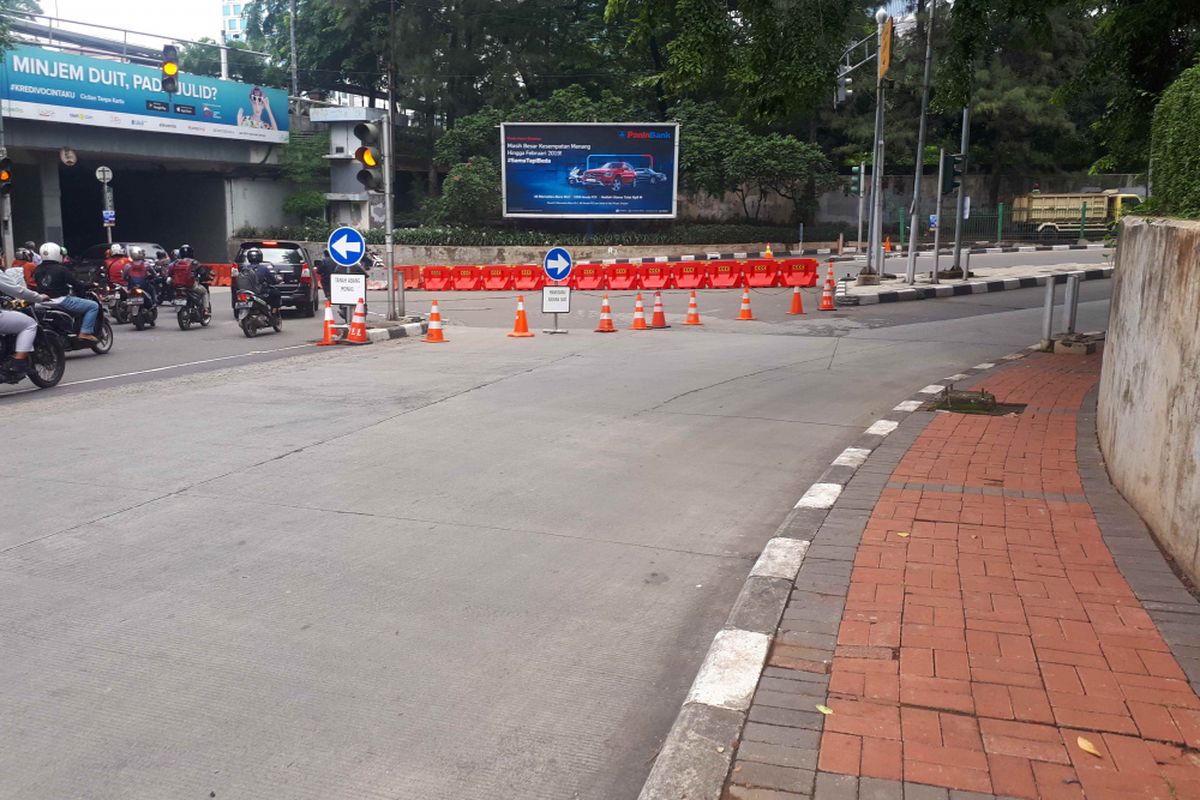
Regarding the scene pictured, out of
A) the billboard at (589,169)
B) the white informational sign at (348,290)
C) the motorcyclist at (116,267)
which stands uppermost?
the billboard at (589,169)

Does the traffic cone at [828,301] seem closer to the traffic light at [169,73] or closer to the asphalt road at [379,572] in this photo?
the asphalt road at [379,572]

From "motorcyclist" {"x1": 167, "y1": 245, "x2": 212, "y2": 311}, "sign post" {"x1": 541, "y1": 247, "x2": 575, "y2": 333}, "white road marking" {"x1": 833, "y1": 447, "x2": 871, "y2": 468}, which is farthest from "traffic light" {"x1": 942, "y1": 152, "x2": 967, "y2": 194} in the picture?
"white road marking" {"x1": 833, "y1": 447, "x2": 871, "y2": 468}

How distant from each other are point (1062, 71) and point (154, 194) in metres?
41.8

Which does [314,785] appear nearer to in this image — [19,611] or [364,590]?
[364,590]

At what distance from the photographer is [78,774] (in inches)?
147

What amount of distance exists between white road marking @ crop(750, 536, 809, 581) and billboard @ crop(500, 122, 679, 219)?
35218 millimetres

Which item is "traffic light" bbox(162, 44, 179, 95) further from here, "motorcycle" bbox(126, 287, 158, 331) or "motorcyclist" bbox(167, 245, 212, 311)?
"motorcycle" bbox(126, 287, 158, 331)

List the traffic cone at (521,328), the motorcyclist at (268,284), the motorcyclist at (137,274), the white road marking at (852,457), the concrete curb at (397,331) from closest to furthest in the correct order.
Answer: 1. the white road marking at (852,457)
2. the concrete curb at (397,331)
3. the traffic cone at (521,328)
4. the motorcyclist at (268,284)
5. the motorcyclist at (137,274)

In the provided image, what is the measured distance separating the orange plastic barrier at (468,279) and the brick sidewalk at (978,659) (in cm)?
2562

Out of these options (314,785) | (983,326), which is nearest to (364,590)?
(314,785)

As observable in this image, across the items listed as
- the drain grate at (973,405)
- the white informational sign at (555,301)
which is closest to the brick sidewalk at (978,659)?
→ the drain grate at (973,405)

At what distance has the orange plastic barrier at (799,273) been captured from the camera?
30.5 metres

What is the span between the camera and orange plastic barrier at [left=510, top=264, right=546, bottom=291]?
31828 millimetres

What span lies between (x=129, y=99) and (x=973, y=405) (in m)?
35.1
